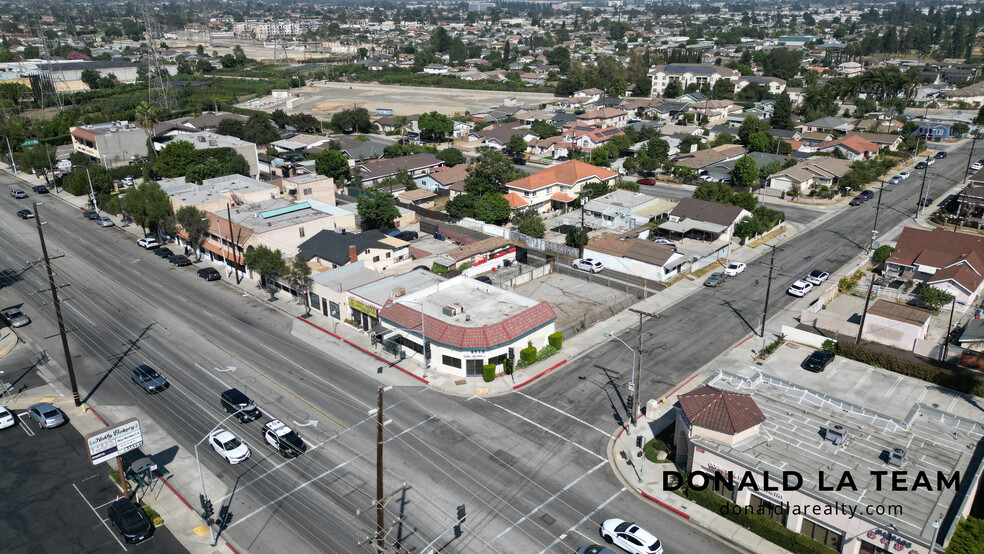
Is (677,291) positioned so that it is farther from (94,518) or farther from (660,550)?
(94,518)

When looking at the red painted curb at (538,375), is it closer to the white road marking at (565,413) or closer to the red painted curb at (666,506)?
the white road marking at (565,413)

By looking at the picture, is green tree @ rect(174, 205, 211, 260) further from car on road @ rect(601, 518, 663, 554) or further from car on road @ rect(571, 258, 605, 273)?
car on road @ rect(601, 518, 663, 554)

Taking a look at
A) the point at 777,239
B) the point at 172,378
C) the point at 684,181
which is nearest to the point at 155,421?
the point at 172,378

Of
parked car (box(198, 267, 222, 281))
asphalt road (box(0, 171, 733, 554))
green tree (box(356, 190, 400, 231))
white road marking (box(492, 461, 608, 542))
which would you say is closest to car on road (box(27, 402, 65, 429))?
asphalt road (box(0, 171, 733, 554))

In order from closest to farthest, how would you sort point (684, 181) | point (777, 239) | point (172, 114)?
point (777, 239) < point (684, 181) < point (172, 114)

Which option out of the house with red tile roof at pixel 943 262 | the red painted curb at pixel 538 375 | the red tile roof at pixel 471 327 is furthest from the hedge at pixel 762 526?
the house with red tile roof at pixel 943 262

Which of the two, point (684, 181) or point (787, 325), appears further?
point (684, 181)
